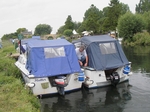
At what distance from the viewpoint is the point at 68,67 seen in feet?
38.4

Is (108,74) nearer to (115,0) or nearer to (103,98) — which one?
(103,98)

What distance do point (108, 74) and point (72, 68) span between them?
3.23 meters

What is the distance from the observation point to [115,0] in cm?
6191

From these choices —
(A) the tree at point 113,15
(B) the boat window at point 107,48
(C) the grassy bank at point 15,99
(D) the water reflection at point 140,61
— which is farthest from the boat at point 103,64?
(A) the tree at point 113,15

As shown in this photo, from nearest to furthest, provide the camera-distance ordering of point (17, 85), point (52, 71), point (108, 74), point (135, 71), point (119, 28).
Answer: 1. point (17, 85)
2. point (52, 71)
3. point (108, 74)
4. point (135, 71)
5. point (119, 28)

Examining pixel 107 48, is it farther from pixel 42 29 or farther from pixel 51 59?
pixel 42 29

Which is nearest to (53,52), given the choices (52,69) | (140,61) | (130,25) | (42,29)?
(52,69)

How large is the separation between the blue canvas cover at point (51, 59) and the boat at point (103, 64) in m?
1.09

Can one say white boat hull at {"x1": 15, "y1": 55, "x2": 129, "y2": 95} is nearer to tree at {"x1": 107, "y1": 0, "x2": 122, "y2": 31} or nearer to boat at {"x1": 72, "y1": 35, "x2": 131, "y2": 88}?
boat at {"x1": 72, "y1": 35, "x2": 131, "y2": 88}

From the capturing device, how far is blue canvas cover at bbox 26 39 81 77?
37.2 ft

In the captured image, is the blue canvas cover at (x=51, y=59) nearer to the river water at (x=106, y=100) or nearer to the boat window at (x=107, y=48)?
the river water at (x=106, y=100)

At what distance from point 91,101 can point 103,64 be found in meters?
2.68

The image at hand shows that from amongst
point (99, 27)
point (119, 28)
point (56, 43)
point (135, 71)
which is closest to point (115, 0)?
point (99, 27)

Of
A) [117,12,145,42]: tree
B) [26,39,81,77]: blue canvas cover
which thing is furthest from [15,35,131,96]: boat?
[117,12,145,42]: tree
